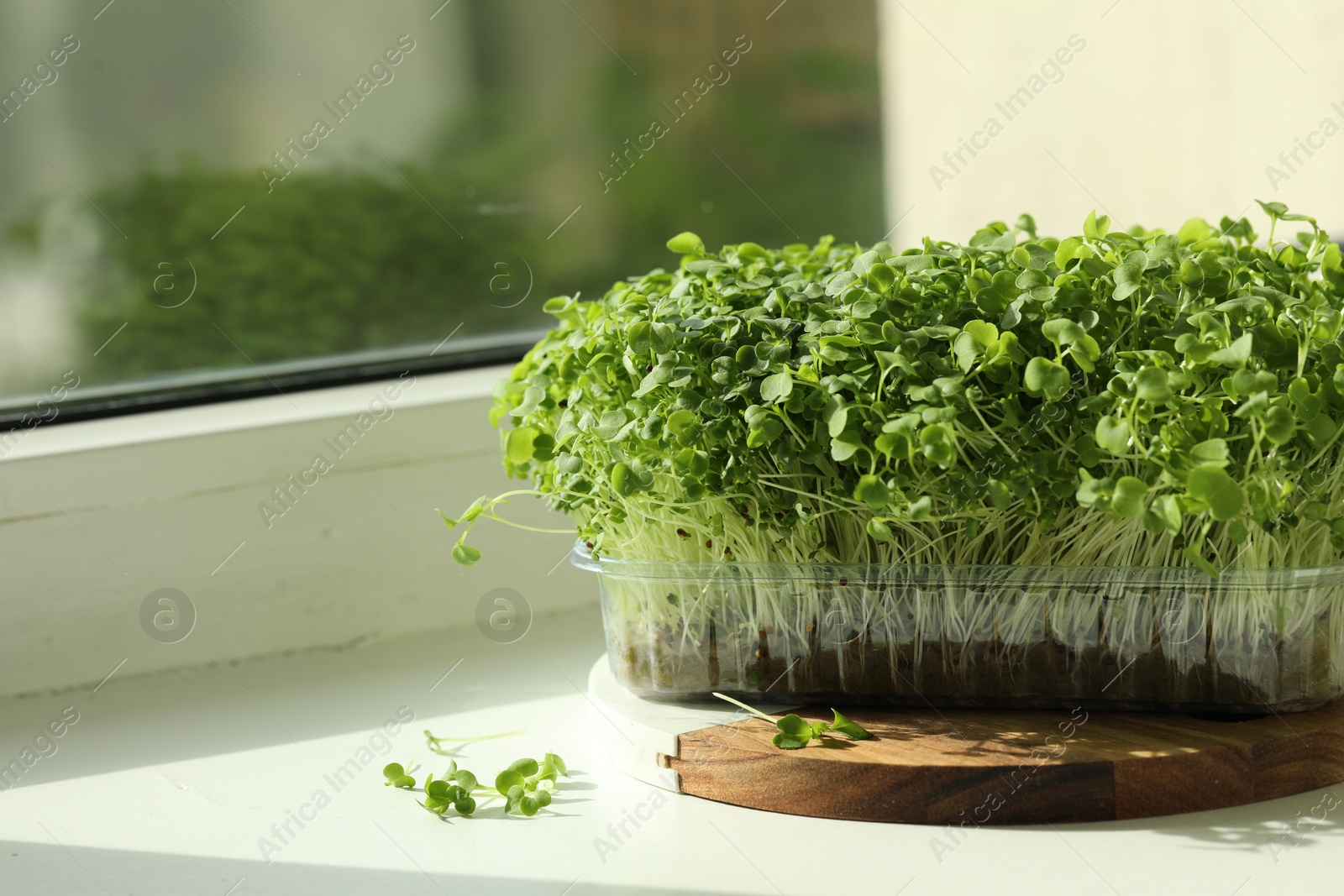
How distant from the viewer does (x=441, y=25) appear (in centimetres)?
170

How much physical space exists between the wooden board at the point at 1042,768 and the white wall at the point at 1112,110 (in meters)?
0.76

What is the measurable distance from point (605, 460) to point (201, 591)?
58 cm

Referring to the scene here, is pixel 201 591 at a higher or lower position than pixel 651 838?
higher

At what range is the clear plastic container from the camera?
740 millimetres

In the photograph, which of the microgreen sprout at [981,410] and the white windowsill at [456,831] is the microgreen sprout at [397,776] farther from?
the microgreen sprout at [981,410]

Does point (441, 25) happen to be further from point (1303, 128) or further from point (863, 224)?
point (1303, 128)

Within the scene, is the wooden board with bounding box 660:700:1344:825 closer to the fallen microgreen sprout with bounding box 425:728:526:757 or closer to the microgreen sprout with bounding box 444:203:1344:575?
the microgreen sprout with bounding box 444:203:1344:575

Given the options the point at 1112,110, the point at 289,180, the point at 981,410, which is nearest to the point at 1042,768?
the point at 981,410

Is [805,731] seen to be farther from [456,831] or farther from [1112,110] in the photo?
[1112,110]

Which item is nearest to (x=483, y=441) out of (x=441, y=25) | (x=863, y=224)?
(x=441, y=25)

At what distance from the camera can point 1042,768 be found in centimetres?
71

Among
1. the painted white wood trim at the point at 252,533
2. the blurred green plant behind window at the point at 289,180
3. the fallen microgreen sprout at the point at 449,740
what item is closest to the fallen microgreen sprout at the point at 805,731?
the fallen microgreen sprout at the point at 449,740

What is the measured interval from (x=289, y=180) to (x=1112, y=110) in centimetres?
115

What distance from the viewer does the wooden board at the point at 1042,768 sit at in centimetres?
71
